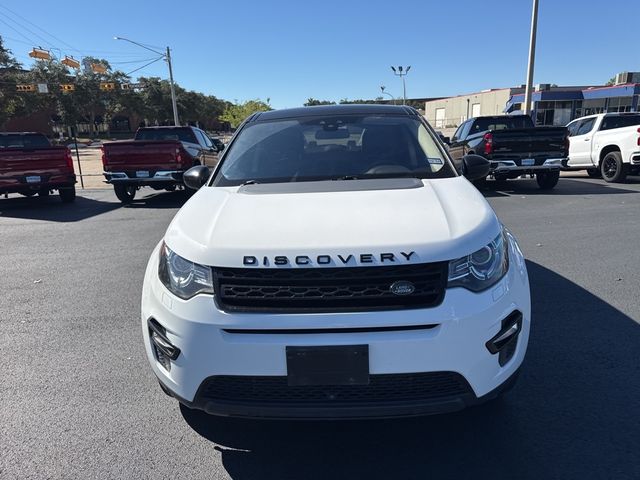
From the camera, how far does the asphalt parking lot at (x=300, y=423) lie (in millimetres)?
2324

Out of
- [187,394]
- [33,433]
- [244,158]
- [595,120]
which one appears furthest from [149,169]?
[595,120]

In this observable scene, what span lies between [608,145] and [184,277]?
43.7 feet

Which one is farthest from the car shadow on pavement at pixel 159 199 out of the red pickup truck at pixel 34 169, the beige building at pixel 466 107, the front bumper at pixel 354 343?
the beige building at pixel 466 107

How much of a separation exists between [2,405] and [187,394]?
165 cm

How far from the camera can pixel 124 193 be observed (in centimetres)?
1130

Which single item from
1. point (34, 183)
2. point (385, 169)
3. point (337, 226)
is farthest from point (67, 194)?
point (337, 226)

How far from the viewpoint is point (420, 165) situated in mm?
3305

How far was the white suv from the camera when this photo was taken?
1.99 m

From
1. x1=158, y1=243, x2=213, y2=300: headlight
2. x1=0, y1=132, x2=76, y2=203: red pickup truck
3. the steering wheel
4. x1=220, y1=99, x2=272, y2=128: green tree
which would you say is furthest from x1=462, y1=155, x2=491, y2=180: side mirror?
x1=220, y1=99, x2=272, y2=128: green tree

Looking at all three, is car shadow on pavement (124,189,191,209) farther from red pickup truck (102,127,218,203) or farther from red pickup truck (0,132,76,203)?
red pickup truck (0,132,76,203)

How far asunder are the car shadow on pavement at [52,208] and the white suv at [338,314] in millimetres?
8500

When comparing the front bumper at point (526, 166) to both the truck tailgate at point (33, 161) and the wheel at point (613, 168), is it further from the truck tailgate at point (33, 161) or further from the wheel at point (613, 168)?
the truck tailgate at point (33, 161)

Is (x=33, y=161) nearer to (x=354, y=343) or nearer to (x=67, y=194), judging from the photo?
(x=67, y=194)

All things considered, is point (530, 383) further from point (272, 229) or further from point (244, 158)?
point (244, 158)
